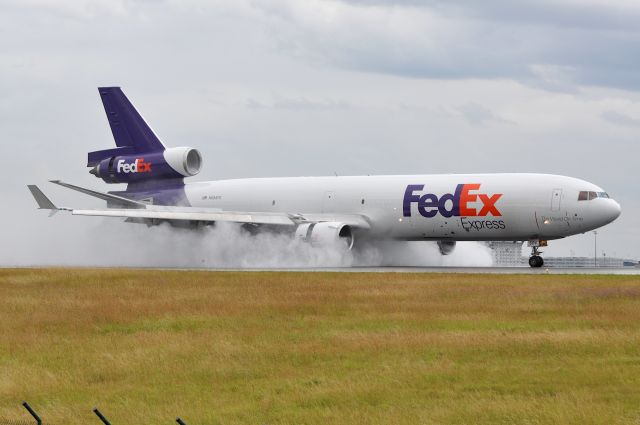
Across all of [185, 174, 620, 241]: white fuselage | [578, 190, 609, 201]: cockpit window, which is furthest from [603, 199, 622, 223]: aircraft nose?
[578, 190, 609, 201]: cockpit window

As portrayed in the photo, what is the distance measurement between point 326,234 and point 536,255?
12.0m

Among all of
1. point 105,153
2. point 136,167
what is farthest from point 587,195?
point 105,153

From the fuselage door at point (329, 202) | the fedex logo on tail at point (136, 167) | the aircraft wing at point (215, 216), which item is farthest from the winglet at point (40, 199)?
the fuselage door at point (329, 202)

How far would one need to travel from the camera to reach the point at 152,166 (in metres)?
74.8

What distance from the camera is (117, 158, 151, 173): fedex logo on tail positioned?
74875mm

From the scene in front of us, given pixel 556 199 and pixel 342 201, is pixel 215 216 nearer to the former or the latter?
pixel 342 201

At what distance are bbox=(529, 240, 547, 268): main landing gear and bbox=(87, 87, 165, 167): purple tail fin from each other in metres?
27.1

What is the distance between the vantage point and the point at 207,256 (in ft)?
229

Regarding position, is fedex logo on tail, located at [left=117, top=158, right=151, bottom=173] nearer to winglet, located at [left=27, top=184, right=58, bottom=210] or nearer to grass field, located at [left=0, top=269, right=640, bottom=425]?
winglet, located at [left=27, top=184, right=58, bottom=210]

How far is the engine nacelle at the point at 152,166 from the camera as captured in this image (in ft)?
244

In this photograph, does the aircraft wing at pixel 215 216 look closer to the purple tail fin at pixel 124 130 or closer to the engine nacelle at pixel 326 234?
the engine nacelle at pixel 326 234

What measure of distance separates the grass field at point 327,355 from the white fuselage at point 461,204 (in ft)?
63.7

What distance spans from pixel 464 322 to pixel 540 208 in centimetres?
3170

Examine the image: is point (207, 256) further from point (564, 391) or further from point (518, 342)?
point (564, 391)
